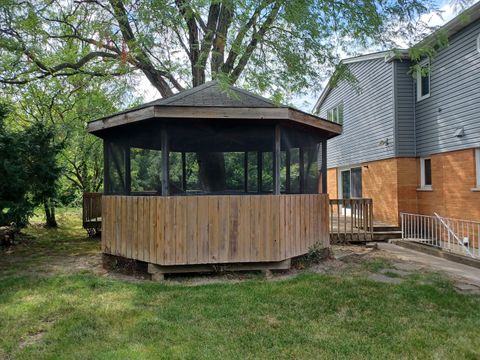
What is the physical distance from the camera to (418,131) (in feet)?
33.3

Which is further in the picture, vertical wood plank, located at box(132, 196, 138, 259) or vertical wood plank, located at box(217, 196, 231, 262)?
vertical wood plank, located at box(132, 196, 138, 259)

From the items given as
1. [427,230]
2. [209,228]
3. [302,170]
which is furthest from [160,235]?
[427,230]

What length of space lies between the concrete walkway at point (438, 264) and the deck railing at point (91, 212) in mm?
8127

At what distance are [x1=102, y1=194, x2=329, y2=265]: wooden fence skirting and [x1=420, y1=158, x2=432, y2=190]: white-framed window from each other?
6065 mm

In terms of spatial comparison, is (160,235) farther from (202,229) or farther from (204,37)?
(204,37)

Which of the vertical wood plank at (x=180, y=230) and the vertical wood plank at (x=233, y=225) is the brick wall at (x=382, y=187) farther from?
the vertical wood plank at (x=180, y=230)

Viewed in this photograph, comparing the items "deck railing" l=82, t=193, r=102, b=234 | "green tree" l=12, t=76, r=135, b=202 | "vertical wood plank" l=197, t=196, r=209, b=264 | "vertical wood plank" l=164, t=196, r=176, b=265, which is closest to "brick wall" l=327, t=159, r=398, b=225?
"vertical wood plank" l=197, t=196, r=209, b=264

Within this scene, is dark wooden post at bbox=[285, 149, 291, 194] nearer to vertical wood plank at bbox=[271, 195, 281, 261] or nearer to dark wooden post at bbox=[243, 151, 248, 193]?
vertical wood plank at bbox=[271, 195, 281, 261]

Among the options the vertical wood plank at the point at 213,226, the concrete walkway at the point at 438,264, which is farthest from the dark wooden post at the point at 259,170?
the concrete walkway at the point at 438,264

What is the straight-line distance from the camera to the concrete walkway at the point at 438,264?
5.59 meters

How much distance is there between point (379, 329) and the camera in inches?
140

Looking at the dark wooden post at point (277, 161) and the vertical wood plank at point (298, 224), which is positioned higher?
the dark wooden post at point (277, 161)

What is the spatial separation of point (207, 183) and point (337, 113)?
35.3 ft

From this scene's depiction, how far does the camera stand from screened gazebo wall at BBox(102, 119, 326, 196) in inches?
218
